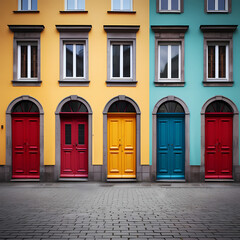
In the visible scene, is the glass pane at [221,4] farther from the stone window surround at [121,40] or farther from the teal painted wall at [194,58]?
the stone window surround at [121,40]

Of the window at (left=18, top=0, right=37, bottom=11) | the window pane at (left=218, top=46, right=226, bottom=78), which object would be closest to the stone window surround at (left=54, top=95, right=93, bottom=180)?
the window at (left=18, top=0, right=37, bottom=11)

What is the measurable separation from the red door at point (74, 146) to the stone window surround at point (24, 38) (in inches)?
87.8

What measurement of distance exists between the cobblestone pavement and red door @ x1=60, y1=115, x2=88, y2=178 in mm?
1049

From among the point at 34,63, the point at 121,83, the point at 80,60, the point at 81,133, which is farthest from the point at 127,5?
the point at 81,133

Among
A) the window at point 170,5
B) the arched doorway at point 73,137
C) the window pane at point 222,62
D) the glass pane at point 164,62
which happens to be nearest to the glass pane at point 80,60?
the arched doorway at point 73,137

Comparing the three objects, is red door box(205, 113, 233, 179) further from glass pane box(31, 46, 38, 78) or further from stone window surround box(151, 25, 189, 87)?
glass pane box(31, 46, 38, 78)

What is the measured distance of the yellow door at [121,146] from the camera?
32.2 ft

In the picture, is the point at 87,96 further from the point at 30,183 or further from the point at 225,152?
the point at 225,152

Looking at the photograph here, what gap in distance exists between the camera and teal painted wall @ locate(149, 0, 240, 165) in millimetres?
9742

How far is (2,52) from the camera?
979 centimetres

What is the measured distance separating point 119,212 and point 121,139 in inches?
169

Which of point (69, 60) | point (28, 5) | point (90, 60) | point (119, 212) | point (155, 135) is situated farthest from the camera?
point (69, 60)

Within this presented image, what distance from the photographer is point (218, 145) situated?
982 centimetres

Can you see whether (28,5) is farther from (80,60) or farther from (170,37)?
(170,37)
